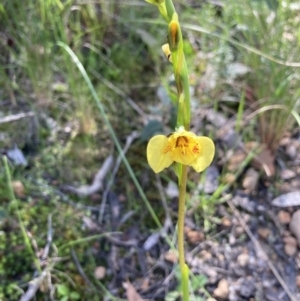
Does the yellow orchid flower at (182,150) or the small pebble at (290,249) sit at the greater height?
the yellow orchid flower at (182,150)

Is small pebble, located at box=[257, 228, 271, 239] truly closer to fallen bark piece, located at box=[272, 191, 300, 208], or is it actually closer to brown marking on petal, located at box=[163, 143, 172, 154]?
fallen bark piece, located at box=[272, 191, 300, 208]

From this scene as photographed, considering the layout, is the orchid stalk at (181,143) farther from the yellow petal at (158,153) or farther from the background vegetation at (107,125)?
the background vegetation at (107,125)

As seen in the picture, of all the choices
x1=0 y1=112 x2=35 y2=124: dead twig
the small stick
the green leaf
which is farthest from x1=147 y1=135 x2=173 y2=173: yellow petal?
x1=0 y1=112 x2=35 y2=124: dead twig

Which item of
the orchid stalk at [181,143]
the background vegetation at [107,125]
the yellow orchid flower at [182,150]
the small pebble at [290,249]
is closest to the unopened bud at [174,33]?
the orchid stalk at [181,143]

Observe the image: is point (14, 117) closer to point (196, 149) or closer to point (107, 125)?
point (107, 125)

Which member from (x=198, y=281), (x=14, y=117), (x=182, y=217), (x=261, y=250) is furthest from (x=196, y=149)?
(x=14, y=117)

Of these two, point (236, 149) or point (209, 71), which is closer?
point (236, 149)

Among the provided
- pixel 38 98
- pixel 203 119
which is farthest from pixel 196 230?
pixel 38 98

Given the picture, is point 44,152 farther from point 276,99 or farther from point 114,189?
point 276,99
